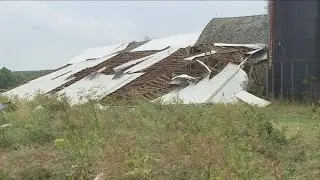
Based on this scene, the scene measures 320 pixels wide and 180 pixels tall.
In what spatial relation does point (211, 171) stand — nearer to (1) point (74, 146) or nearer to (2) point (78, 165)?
(2) point (78, 165)

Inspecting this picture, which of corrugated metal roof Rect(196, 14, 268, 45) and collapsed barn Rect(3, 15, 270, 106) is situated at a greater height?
corrugated metal roof Rect(196, 14, 268, 45)

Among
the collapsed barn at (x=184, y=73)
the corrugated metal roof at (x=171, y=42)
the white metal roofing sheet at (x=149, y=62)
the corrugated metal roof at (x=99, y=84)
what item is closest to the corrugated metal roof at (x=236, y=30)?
the collapsed barn at (x=184, y=73)

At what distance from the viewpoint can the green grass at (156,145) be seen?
701cm

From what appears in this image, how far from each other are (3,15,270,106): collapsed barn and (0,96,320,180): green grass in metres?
5.29

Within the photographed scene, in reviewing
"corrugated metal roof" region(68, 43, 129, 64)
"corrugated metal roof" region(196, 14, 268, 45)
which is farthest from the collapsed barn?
"corrugated metal roof" region(68, 43, 129, 64)

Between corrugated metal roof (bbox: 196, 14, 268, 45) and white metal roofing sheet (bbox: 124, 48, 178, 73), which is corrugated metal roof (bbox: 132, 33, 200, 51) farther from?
white metal roofing sheet (bbox: 124, 48, 178, 73)

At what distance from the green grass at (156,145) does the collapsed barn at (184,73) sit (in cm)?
529

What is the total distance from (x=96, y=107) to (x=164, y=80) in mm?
10940

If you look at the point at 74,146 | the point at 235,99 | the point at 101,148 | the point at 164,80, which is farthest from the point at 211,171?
the point at 164,80

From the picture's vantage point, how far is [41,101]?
16.1 metres

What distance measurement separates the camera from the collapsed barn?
1969cm

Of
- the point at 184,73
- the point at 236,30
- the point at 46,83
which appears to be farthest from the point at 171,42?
the point at 184,73

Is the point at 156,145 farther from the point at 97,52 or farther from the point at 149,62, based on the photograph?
the point at 97,52

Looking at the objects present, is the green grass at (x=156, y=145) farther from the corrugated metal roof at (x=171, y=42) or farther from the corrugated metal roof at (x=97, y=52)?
the corrugated metal roof at (x=97, y=52)
